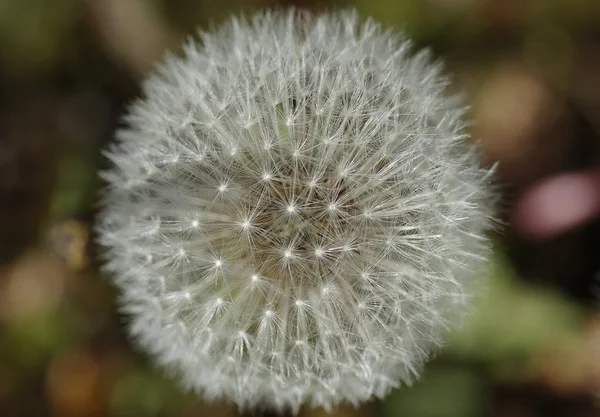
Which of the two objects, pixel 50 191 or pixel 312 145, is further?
pixel 50 191

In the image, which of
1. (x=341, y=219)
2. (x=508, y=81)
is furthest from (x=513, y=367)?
(x=341, y=219)

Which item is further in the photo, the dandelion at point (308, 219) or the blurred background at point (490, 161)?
the blurred background at point (490, 161)

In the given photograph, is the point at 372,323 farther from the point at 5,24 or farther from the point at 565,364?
the point at 5,24

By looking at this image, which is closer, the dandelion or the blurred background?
the dandelion

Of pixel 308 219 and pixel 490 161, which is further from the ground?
pixel 490 161
